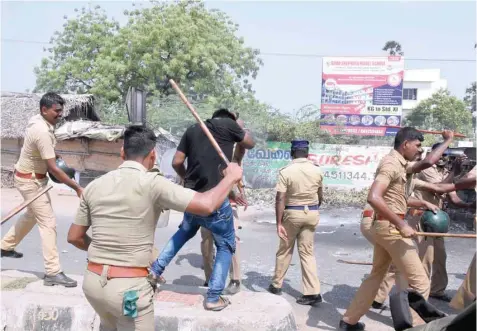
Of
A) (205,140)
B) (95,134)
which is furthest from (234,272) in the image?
(95,134)

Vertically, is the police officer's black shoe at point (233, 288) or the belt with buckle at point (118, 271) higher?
the belt with buckle at point (118, 271)

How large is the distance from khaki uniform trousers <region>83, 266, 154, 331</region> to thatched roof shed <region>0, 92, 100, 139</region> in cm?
1513

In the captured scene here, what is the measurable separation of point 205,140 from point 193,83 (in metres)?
20.8

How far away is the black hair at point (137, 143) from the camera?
3086 mm

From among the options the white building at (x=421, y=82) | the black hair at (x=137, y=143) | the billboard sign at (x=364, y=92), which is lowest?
the black hair at (x=137, y=143)

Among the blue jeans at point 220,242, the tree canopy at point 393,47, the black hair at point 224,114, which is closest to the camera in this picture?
the blue jeans at point 220,242

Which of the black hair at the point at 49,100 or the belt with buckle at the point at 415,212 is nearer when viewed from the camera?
the black hair at the point at 49,100

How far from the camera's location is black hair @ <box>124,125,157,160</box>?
3086mm

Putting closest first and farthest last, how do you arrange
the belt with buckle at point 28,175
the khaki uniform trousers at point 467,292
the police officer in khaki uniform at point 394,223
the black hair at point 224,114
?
the khaki uniform trousers at point 467,292, the police officer in khaki uniform at point 394,223, the black hair at point 224,114, the belt with buckle at point 28,175

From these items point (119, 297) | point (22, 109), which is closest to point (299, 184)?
point (119, 297)

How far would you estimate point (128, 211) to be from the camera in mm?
2896

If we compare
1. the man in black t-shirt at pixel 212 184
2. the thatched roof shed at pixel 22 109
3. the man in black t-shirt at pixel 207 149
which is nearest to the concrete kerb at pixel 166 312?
the man in black t-shirt at pixel 212 184

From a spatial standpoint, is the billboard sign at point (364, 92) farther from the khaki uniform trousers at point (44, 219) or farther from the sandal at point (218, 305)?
the sandal at point (218, 305)

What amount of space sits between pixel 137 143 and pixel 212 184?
162 centimetres
